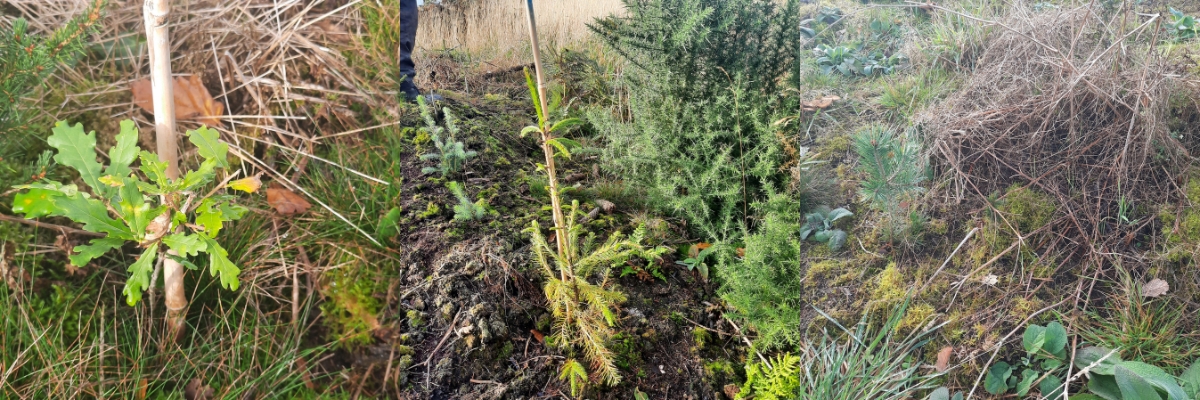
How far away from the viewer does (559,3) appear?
1.93 meters

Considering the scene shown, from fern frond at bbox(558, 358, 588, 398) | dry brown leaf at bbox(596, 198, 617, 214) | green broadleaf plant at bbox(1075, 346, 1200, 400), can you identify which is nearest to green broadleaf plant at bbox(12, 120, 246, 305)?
fern frond at bbox(558, 358, 588, 398)

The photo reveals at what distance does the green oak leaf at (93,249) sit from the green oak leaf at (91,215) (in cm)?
2

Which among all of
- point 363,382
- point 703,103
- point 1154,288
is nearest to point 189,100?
point 363,382

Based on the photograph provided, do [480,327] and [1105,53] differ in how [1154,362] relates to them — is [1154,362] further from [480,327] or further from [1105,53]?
[480,327]

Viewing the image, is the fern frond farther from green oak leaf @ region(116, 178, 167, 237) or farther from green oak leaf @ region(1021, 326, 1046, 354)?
green oak leaf @ region(1021, 326, 1046, 354)

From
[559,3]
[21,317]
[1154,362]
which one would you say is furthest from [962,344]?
[21,317]

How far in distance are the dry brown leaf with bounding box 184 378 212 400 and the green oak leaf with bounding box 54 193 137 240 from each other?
431 mm

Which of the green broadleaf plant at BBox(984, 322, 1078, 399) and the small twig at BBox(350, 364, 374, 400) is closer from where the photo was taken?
the small twig at BBox(350, 364, 374, 400)

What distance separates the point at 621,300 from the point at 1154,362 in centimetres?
164

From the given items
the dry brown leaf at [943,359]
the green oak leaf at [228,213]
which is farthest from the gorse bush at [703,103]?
the green oak leaf at [228,213]

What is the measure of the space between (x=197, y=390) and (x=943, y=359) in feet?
7.03

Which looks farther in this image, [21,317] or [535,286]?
[535,286]

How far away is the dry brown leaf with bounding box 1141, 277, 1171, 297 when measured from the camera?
2.08 meters

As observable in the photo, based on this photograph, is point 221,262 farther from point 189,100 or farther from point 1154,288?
point 1154,288
